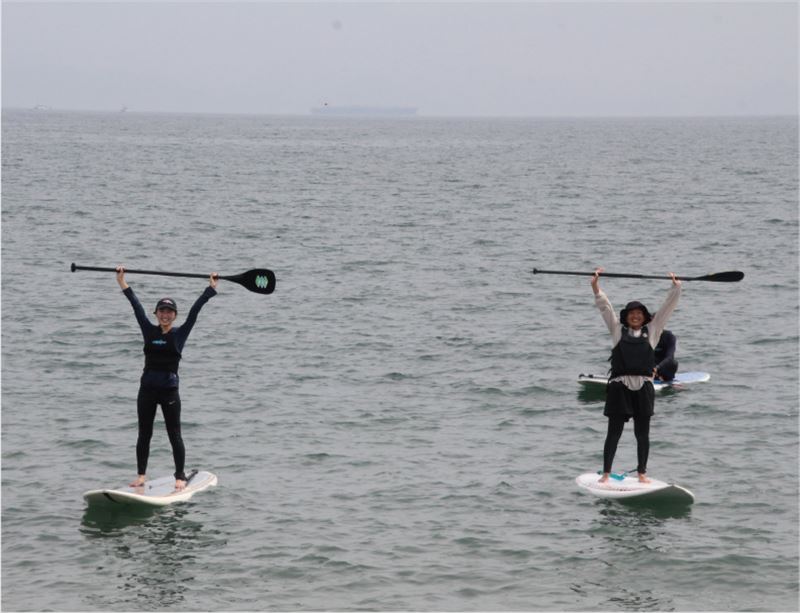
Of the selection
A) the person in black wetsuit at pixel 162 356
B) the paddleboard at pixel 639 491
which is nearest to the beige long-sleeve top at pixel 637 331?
the paddleboard at pixel 639 491

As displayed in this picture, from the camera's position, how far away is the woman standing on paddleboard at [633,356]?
46.4ft

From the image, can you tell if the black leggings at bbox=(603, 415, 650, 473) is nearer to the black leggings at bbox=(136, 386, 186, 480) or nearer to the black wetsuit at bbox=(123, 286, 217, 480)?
the black wetsuit at bbox=(123, 286, 217, 480)

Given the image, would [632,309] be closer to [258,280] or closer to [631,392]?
[631,392]

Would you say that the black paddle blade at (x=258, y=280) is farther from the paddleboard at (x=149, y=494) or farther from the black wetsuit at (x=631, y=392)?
the black wetsuit at (x=631, y=392)

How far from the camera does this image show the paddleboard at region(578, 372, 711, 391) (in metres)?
21.6

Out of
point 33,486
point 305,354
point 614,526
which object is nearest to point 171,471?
point 33,486

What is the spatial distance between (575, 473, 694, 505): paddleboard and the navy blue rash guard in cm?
529

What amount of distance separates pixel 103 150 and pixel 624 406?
365 ft

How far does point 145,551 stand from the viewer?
13.8m

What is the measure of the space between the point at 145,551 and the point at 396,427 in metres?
6.41

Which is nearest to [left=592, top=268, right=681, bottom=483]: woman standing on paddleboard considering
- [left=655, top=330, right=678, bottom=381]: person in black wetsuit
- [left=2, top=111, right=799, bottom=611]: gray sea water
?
[left=2, top=111, right=799, bottom=611]: gray sea water

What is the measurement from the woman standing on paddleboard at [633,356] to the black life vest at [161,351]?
4.82 metres

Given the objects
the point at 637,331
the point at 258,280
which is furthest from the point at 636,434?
the point at 258,280

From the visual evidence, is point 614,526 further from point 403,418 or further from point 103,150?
point 103,150
